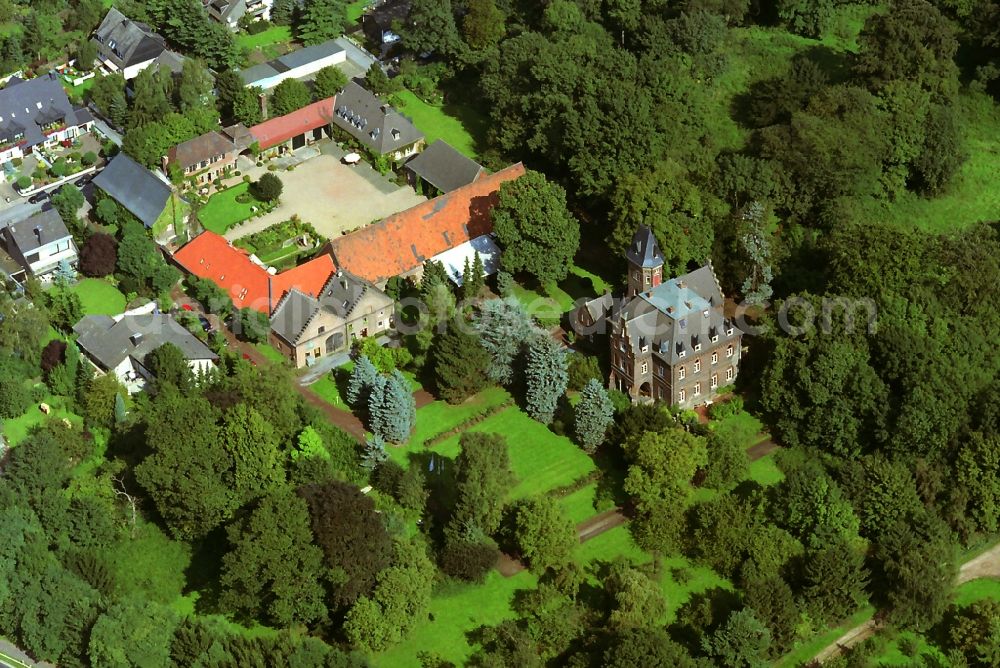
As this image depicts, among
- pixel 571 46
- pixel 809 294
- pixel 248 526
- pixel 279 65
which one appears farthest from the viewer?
pixel 279 65

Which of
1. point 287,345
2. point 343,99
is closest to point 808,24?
point 343,99

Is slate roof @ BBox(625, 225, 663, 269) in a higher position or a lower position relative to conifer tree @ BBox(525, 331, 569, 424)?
higher

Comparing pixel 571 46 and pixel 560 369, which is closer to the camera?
pixel 560 369

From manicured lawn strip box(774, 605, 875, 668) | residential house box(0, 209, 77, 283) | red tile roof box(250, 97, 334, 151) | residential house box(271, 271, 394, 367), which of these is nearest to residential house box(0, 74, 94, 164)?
Result: residential house box(0, 209, 77, 283)

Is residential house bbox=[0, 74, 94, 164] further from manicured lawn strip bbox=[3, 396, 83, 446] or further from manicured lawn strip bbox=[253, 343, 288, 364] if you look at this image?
manicured lawn strip bbox=[253, 343, 288, 364]

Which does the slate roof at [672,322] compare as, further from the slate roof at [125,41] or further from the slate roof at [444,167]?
the slate roof at [125,41]

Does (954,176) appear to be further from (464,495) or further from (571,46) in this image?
(464,495)

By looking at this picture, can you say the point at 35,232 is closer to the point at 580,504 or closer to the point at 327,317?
the point at 327,317

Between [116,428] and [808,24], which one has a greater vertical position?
[808,24]
